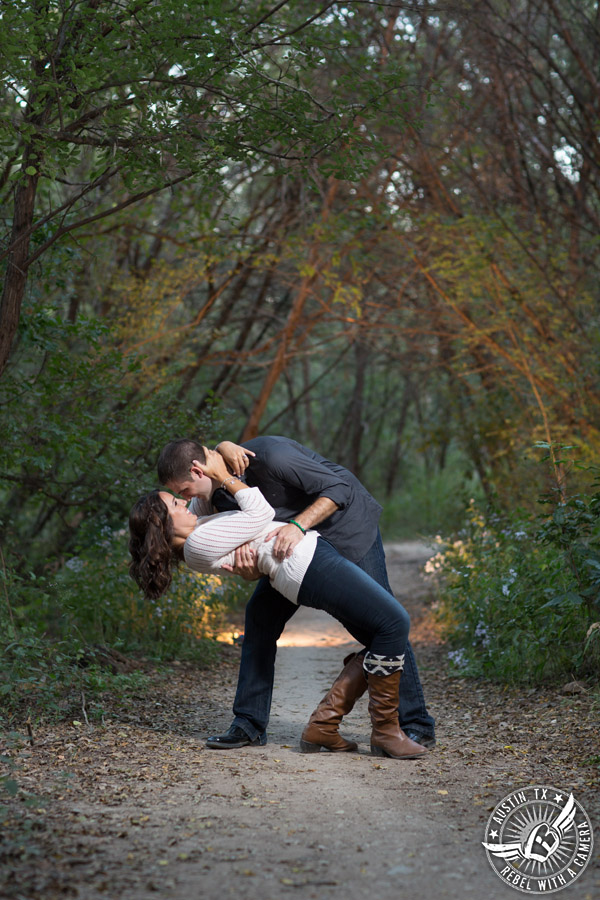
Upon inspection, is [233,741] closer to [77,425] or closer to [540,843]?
[540,843]

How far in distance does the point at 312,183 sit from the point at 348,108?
1.50ft

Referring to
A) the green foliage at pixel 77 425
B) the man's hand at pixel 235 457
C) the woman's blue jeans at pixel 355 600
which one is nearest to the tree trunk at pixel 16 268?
the green foliage at pixel 77 425

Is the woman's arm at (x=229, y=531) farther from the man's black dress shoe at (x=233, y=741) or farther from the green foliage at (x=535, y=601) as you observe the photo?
the green foliage at (x=535, y=601)

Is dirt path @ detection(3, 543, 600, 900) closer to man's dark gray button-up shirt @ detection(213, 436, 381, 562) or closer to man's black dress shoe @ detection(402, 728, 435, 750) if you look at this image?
man's black dress shoe @ detection(402, 728, 435, 750)

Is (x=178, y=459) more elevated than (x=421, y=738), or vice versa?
(x=178, y=459)

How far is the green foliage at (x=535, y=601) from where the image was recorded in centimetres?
470

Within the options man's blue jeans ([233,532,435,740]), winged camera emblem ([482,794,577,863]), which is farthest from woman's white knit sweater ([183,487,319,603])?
winged camera emblem ([482,794,577,863])

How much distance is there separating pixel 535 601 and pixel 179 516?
8.37ft

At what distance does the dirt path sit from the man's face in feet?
3.72

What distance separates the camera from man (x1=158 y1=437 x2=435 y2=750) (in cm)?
371

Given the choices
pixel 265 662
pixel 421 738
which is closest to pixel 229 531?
pixel 265 662

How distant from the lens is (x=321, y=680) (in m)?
6.18

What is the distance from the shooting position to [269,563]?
3.72 m

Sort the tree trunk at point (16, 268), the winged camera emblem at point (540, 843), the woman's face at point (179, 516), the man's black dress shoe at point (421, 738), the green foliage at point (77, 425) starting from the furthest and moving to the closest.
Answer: the green foliage at point (77, 425), the tree trunk at point (16, 268), the man's black dress shoe at point (421, 738), the woman's face at point (179, 516), the winged camera emblem at point (540, 843)
